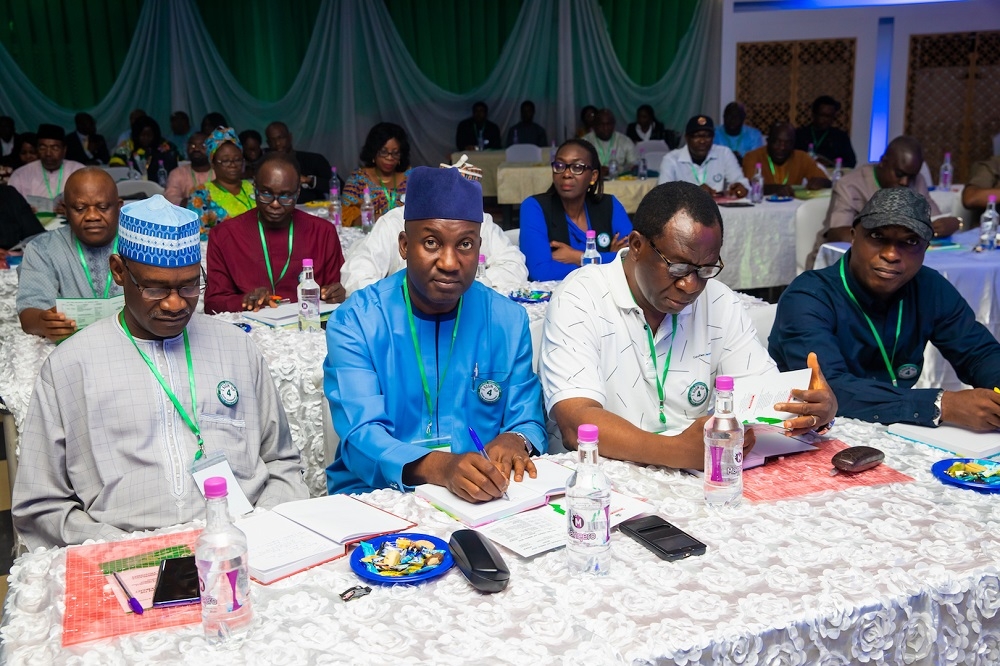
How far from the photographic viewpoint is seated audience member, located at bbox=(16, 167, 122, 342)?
3.43m

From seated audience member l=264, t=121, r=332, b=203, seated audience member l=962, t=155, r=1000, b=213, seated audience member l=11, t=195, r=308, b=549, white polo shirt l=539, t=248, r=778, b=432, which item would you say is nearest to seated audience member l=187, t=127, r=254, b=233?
seated audience member l=264, t=121, r=332, b=203

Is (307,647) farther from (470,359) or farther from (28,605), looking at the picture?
(470,359)

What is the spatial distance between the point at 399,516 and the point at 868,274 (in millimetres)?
1779

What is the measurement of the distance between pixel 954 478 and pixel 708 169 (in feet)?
20.7

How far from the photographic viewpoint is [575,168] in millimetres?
5129

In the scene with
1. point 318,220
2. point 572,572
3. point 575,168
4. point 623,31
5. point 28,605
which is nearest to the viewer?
point 28,605

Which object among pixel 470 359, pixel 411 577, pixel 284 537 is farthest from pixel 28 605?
pixel 470 359

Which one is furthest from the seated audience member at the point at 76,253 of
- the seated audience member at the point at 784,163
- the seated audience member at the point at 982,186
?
the seated audience member at the point at 784,163

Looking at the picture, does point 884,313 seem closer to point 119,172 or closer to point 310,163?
point 310,163

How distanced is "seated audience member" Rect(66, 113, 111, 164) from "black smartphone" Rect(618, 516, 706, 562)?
1081cm

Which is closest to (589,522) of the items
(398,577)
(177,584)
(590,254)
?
(398,577)

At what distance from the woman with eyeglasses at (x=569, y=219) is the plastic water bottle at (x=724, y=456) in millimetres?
3051

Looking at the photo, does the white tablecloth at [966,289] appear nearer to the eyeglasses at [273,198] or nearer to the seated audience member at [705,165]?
the seated audience member at [705,165]

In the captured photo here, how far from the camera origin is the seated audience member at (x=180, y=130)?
12.0m
